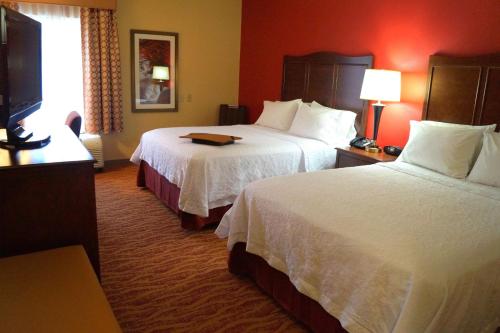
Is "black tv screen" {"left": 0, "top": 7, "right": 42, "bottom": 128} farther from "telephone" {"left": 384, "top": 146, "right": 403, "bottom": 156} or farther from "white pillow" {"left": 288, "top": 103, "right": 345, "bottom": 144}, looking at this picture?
"telephone" {"left": 384, "top": 146, "right": 403, "bottom": 156}

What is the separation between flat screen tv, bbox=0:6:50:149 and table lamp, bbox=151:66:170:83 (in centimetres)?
319

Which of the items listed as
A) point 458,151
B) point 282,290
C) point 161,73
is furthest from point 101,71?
point 458,151

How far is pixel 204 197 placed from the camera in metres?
3.26

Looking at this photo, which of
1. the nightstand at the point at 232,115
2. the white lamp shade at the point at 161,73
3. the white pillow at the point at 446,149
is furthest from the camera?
the nightstand at the point at 232,115

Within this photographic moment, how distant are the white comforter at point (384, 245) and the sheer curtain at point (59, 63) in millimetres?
3483

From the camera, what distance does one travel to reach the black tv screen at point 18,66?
173 centimetres

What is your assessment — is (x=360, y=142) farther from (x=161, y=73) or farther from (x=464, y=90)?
(x=161, y=73)

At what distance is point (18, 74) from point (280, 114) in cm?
329

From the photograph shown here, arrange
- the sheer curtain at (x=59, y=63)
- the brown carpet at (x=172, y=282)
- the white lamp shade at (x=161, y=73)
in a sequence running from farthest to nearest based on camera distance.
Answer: the white lamp shade at (x=161, y=73) < the sheer curtain at (x=59, y=63) < the brown carpet at (x=172, y=282)

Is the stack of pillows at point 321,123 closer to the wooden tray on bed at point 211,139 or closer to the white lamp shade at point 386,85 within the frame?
the white lamp shade at point 386,85

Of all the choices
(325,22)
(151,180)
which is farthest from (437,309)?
(325,22)

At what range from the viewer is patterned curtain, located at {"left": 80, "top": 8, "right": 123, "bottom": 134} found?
488 cm

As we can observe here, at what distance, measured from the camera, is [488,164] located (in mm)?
2613

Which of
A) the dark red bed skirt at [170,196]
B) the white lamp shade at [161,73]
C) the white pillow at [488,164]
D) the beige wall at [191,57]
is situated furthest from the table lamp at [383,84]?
the white lamp shade at [161,73]
